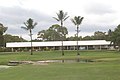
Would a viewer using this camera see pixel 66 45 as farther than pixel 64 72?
Yes

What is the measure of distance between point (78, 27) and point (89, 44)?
121 ft

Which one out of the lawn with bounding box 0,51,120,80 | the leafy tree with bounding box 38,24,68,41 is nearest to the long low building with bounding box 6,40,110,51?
the leafy tree with bounding box 38,24,68,41

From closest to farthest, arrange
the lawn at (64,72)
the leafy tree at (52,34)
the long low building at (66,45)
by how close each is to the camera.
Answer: the lawn at (64,72), the long low building at (66,45), the leafy tree at (52,34)

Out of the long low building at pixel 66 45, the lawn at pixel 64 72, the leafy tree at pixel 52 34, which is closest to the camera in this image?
the lawn at pixel 64 72

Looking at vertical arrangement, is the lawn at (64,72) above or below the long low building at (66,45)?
below

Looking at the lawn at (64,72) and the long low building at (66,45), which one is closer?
the lawn at (64,72)

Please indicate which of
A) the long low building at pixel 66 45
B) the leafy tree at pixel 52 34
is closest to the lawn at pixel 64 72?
the long low building at pixel 66 45

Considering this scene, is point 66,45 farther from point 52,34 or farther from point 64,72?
point 64,72

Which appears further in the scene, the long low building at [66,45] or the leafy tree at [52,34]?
the leafy tree at [52,34]

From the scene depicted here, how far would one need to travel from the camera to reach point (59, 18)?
10738 centimetres

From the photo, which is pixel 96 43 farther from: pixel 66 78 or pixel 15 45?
pixel 66 78

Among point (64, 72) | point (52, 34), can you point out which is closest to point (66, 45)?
point (52, 34)

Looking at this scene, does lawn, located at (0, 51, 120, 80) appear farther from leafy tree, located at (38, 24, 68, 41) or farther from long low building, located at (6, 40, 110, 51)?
leafy tree, located at (38, 24, 68, 41)

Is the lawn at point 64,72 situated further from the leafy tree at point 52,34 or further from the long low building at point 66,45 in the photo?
the leafy tree at point 52,34
